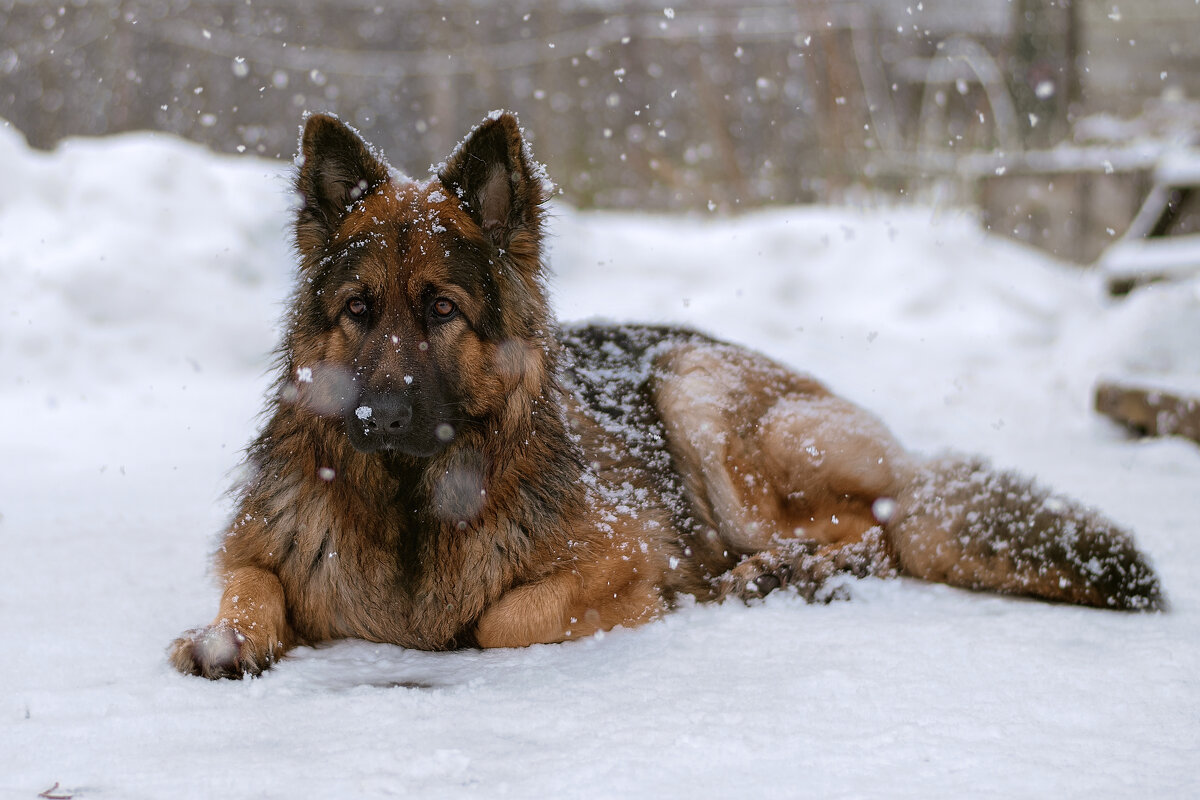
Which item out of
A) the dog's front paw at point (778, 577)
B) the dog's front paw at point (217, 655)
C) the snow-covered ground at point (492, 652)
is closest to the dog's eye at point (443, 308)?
the snow-covered ground at point (492, 652)

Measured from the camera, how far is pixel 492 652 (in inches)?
110

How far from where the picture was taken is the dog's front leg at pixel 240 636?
2422 millimetres

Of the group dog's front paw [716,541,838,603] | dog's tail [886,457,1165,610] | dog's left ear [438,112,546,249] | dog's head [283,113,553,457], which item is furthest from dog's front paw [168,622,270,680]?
dog's tail [886,457,1165,610]

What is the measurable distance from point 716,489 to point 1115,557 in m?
1.42

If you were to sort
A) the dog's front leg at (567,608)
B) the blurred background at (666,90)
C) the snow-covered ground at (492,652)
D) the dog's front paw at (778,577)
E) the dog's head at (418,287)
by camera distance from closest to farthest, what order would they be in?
the snow-covered ground at (492,652) < the dog's head at (418,287) < the dog's front leg at (567,608) < the dog's front paw at (778,577) < the blurred background at (666,90)

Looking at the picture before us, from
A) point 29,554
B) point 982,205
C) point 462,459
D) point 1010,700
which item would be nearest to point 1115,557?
point 1010,700

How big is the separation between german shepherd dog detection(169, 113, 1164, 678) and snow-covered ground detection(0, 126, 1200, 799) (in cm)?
12

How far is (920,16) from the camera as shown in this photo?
509 inches

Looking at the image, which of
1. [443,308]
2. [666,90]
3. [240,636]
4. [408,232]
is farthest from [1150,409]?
[666,90]

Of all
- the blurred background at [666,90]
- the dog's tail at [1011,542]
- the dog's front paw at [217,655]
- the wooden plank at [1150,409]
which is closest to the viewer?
the dog's front paw at [217,655]

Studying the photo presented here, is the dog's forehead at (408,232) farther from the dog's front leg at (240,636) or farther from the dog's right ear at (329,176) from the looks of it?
the dog's front leg at (240,636)

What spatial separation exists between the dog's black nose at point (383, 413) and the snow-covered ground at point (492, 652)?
68 centimetres

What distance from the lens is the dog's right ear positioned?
9.37 ft

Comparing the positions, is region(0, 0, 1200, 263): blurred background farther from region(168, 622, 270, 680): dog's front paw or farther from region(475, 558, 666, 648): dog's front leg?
region(168, 622, 270, 680): dog's front paw
